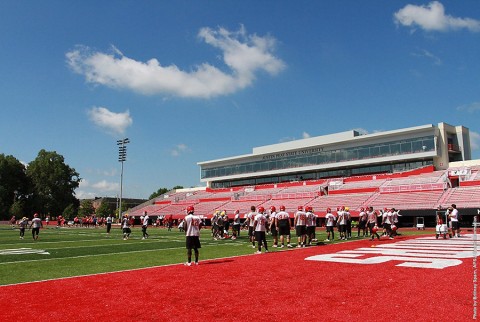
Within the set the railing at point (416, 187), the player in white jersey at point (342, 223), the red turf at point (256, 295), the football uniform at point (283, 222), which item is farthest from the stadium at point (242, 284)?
the railing at point (416, 187)

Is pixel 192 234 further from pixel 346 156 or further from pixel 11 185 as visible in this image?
pixel 11 185

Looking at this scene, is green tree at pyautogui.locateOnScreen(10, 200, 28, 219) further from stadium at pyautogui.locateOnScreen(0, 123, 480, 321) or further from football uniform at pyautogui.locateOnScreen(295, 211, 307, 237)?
football uniform at pyautogui.locateOnScreen(295, 211, 307, 237)

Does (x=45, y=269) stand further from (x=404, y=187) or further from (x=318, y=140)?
(x=318, y=140)

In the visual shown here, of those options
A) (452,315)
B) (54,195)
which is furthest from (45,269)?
(54,195)

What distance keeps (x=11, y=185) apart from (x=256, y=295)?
303 ft

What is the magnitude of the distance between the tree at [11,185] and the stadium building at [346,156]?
4047 centimetres

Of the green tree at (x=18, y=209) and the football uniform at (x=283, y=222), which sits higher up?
the green tree at (x=18, y=209)

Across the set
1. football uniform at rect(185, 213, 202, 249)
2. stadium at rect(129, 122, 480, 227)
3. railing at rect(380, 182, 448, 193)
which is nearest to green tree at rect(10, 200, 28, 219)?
stadium at rect(129, 122, 480, 227)

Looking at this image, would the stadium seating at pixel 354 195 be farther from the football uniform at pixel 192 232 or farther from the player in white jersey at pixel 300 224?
the football uniform at pixel 192 232

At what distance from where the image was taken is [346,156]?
61125 millimetres

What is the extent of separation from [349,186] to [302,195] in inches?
251

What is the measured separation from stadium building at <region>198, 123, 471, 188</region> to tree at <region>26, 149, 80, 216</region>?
33.9 m

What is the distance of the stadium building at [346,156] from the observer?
52281mm

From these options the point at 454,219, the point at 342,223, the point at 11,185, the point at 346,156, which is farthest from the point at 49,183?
the point at 454,219
